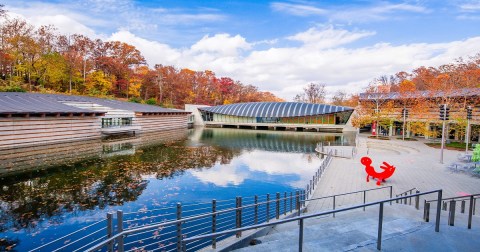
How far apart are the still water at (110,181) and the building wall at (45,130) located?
5.21 ft

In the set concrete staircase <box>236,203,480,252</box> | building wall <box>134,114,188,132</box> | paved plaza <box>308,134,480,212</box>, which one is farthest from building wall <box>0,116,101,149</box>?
concrete staircase <box>236,203,480,252</box>

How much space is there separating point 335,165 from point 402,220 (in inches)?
467

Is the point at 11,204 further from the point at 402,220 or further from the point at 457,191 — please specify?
the point at 457,191

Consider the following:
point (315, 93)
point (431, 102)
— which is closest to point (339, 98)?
point (315, 93)

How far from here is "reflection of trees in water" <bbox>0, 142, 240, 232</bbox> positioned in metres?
9.78

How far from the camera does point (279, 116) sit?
54.2 m

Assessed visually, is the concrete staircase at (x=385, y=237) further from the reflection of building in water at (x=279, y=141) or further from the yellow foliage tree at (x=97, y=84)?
the yellow foliage tree at (x=97, y=84)

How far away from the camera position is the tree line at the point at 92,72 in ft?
135

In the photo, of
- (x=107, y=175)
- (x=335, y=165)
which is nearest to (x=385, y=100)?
(x=335, y=165)

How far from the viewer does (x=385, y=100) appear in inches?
1602

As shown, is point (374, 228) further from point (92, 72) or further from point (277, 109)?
point (92, 72)

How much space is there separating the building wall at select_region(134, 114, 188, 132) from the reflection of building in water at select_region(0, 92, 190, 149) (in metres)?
0.14

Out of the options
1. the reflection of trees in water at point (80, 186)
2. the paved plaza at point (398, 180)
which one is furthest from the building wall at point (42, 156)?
the paved plaza at point (398, 180)

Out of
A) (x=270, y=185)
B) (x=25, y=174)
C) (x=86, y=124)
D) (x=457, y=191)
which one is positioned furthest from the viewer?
(x=86, y=124)
